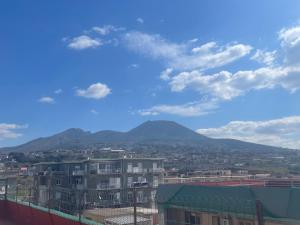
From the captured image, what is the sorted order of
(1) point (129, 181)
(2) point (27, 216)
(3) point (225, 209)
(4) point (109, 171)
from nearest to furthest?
(3) point (225, 209) → (2) point (27, 216) → (4) point (109, 171) → (1) point (129, 181)

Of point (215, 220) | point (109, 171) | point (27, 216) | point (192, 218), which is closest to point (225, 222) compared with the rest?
point (215, 220)

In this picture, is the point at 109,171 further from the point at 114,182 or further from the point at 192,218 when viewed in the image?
the point at 192,218

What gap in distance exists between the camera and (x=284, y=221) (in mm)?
15133

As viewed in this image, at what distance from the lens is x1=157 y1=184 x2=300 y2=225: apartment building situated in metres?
14.8

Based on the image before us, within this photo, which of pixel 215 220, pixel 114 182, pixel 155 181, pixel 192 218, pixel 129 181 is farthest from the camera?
pixel 155 181

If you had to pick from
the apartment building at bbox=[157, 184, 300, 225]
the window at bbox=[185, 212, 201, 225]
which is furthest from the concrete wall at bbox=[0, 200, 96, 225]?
the window at bbox=[185, 212, 201, 225]

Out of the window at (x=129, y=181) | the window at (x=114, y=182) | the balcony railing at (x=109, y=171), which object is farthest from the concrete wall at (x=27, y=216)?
the window at (x=129, y=181)

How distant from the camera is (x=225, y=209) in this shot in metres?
12.3

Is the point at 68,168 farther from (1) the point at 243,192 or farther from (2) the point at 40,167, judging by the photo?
(1) the point at 243,192

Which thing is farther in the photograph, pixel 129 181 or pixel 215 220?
pixel 129 181

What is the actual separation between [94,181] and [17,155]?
88.8 metres

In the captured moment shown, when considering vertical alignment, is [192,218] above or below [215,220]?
below

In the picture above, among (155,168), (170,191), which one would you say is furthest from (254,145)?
(170,191)

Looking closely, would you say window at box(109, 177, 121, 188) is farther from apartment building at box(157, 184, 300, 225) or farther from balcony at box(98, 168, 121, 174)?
apartment building at box(157, 184, 300, 225)
